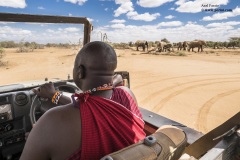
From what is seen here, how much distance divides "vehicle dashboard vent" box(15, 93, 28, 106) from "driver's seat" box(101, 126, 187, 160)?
1938 millimetres

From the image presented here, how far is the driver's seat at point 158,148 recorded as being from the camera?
1217 millimetres

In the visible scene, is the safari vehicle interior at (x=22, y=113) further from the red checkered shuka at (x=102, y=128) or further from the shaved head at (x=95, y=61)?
the shaved head at (x=95, y=61)

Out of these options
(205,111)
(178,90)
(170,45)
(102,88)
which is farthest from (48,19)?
(170,45)

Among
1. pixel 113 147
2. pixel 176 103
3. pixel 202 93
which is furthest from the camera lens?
pixel 202 93

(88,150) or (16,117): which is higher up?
(88,150)

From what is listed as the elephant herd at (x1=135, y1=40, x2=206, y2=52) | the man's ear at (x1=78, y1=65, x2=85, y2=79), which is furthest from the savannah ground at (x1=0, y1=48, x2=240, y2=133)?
the elephant herd at (x1=135, y1=40, x2=206, y2=52)

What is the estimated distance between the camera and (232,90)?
8.87 metres

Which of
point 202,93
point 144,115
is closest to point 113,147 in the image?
point 144,115

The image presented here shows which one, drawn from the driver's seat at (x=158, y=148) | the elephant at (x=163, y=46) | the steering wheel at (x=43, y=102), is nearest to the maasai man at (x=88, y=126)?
the driver's seat at (x=158, y=148)

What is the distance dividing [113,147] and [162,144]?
29 cm

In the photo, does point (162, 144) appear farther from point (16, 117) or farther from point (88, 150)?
point (16, 117)

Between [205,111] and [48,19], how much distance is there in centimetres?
484

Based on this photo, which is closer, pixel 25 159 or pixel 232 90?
pixel 25 159

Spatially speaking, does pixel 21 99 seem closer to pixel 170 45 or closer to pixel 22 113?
pixel 22 113
